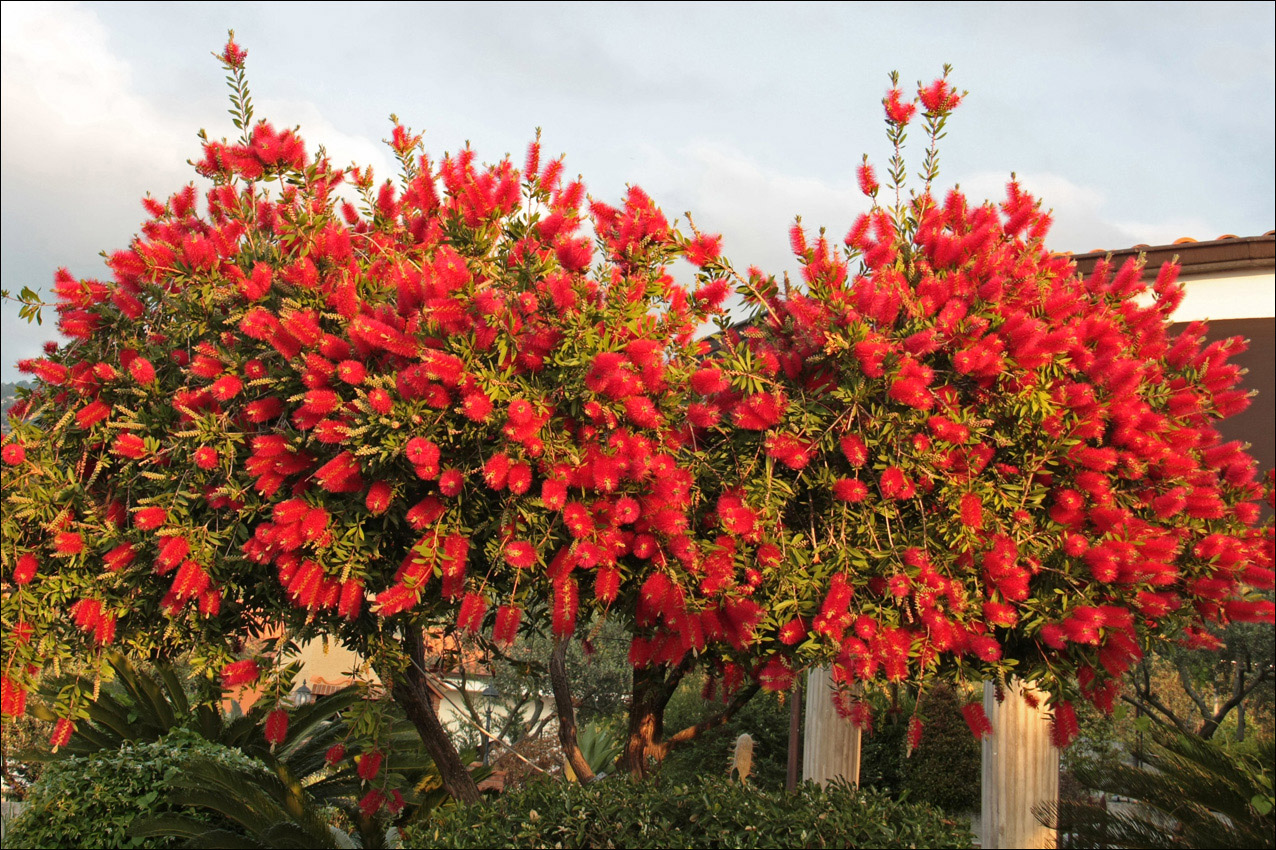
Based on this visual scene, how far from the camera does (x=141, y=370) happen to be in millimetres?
3961

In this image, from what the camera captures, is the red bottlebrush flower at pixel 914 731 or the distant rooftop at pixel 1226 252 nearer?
the red bottlebrush flower at pixel 914 731

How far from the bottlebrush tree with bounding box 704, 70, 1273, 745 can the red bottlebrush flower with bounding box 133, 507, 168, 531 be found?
2029 millimetres

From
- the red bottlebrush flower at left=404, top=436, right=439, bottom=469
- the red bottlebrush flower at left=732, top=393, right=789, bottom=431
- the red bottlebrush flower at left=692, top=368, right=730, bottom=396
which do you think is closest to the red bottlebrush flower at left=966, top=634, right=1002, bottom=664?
the red bottlebrush flower at left=732, top=393, right=789, bottom=431

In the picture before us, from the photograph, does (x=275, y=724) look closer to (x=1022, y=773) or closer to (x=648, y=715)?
(x=648, y=715)

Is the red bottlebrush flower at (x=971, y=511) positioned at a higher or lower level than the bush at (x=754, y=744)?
higher

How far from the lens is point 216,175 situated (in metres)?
4.50

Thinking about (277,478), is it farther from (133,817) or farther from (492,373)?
(133,817)

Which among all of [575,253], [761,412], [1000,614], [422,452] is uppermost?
[575,253]

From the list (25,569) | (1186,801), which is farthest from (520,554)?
(1186,801)

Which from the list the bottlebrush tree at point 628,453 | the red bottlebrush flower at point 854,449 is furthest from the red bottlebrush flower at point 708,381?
the red bottlebrush flower at point 854,449

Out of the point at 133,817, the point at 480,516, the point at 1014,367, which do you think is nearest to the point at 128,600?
the point at 480,516

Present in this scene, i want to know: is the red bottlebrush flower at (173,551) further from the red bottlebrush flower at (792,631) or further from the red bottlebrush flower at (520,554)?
the red bottlebrush flower at (792,631)

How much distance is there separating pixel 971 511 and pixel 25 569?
3650mm

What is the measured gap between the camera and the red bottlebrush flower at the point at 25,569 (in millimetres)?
3992
